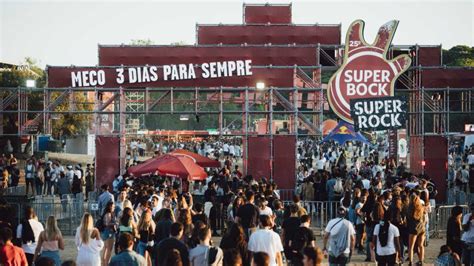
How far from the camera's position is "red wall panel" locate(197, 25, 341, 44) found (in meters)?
41.8

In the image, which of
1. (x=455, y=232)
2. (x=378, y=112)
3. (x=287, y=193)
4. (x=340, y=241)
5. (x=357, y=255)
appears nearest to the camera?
(x=340, y=241)

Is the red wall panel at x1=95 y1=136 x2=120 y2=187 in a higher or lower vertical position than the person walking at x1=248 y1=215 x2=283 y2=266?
higher

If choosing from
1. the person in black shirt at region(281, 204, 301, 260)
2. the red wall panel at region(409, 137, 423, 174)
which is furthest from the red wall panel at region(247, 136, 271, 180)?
the person in black shirt at region(281, 204, 301, 260)

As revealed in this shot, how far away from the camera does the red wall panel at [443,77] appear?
1388 inches

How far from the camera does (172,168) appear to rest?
27.6m

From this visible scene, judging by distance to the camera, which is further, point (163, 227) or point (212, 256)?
point (163, 227)

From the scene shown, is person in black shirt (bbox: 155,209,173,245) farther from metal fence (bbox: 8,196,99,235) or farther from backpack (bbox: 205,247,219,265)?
metal fence (bbox: 8,196,99,235)

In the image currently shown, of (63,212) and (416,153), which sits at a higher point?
(416,153)

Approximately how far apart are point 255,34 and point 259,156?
34.7 ft

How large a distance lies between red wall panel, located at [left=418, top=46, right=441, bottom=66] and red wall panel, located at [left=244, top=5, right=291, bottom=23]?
9.05 metres

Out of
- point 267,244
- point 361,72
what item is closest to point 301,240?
point 267,244

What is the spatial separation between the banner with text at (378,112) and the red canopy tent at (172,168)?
17.9 feet

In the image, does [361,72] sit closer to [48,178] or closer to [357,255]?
[48,178]

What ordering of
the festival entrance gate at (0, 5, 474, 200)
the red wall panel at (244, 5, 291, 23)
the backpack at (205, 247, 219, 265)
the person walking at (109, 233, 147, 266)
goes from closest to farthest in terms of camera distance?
the person walking at (109, 233, 147, 266)
the backpack at (205, 247, 219, 265)
the festival entrance gate at (0, 5, 474, 200)
the red wall panel at (244, 5, 291, 23)
